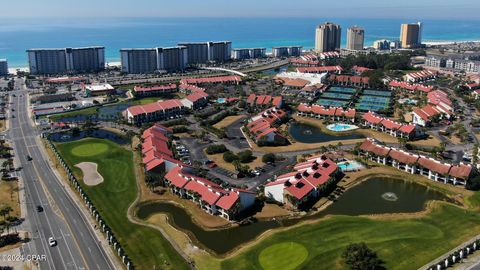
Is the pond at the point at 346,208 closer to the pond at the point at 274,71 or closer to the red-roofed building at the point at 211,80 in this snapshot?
the red-roofed building at the point at 211,80

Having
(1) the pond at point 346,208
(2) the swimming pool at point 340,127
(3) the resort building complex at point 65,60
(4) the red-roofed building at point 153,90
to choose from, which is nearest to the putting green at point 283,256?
(1) the pond at point 346,208

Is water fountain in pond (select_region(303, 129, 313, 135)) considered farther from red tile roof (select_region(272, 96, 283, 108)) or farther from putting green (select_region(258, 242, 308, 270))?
putting green (select_region(258, 242, 308, 270))

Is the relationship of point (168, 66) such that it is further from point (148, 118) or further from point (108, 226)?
point (108, 226)

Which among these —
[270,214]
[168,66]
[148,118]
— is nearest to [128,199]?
[270,214]

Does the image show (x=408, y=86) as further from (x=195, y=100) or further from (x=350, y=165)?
(x=350, y=165)

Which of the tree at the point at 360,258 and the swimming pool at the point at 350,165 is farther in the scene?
the swimming pool at the point at 350,165

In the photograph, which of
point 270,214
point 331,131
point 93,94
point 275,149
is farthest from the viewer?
point 93,94

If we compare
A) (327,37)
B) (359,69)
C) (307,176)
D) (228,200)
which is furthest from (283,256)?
(327,37)
